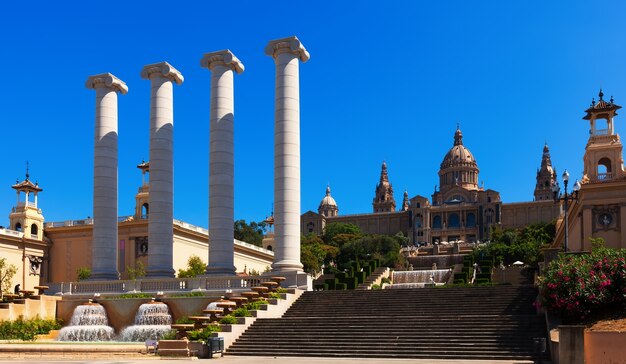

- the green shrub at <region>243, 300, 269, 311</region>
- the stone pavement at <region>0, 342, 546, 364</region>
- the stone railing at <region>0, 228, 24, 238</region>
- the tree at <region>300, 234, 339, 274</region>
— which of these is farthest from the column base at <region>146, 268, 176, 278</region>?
the tree at <region>300, 234, 339, 274</region>

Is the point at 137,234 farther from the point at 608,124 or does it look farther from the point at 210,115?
the point at 608,124

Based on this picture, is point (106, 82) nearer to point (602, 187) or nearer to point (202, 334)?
point (202, 334)

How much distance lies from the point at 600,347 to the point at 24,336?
32076 mm

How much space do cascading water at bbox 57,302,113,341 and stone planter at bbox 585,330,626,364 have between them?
93.5ft

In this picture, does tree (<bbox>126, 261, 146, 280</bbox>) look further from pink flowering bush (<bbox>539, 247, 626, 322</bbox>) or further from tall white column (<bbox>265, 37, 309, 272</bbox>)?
pink flowering bush (<bbox>539, 247, 626, 322</bbox>)

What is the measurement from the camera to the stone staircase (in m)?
29.4

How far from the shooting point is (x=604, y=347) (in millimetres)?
22594

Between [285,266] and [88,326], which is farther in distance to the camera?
[285,266]

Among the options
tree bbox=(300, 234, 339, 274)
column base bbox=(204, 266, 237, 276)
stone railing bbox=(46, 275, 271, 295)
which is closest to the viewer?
stone railing bbox=(46, 275, 271, 295)

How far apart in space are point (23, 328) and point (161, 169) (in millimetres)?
14097

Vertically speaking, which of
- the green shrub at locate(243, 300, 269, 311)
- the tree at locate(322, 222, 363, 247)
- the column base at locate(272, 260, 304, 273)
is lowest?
the green shrub at locate(243, 300, 269, 311)

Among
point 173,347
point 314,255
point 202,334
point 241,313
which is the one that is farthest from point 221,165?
point 314,255

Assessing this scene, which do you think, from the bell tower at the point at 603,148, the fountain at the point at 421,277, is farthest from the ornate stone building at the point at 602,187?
the fountain at the point at 421,277

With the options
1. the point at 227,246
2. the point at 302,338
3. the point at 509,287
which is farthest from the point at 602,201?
the point at 302,338
